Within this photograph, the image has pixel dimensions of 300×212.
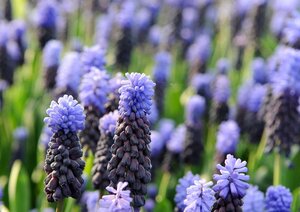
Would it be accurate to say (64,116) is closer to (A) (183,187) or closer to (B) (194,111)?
(A) (183,187)

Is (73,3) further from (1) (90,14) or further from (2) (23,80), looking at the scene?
(2) (23,80)

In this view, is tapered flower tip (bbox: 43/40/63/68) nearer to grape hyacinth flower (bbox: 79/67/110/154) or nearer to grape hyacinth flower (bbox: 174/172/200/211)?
grape hyacinth flower (bbox: 79/67/110/154)

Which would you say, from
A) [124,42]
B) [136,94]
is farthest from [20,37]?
[136,94]

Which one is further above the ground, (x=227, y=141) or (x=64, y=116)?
(x=227, y=141)

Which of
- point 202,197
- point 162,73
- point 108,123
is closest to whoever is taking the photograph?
point 202,197

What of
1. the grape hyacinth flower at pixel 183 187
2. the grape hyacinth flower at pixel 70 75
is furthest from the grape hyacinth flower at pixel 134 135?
the grape hyacinth flower at pixel 70 75

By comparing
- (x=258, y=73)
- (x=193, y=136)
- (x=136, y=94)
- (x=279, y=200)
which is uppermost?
(x=258, y=73)

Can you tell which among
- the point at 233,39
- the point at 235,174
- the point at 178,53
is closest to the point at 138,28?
the point at 178,53
